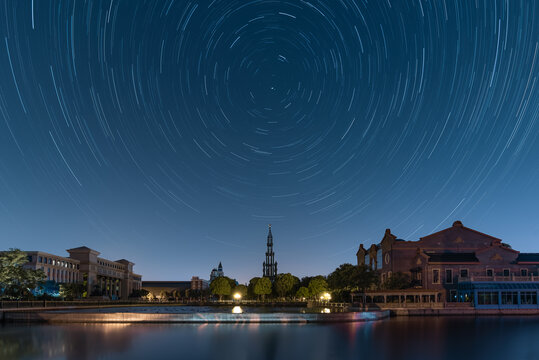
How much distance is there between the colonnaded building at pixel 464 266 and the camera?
83062mm

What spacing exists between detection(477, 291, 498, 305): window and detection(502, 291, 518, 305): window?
4.00 ft

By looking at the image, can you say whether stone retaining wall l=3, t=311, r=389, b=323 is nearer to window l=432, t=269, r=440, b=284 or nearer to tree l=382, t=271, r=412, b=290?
tree l=382, t=271, r=412, b=290

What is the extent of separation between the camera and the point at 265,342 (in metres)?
38.8

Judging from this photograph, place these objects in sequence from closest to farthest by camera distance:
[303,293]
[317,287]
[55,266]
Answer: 1. [317,287]
2. [303,293]
3. [55,266]

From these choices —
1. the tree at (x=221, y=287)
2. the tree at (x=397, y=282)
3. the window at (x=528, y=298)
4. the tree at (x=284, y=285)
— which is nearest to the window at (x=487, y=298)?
the window at (x=528, y=298)

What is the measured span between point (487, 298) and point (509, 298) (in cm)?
346

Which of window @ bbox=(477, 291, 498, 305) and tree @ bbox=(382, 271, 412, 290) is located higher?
tree @ bbox=(382, 271, 412, 290)

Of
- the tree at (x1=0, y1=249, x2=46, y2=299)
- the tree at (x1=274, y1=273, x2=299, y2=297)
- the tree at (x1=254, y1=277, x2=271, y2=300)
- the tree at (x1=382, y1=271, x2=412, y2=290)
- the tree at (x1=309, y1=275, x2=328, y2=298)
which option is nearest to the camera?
the tree at (x1=0, y1=249, x2=46, y2=299)

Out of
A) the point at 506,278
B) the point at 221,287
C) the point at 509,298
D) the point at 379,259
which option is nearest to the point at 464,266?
the point at 506,278

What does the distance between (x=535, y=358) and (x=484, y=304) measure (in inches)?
2140

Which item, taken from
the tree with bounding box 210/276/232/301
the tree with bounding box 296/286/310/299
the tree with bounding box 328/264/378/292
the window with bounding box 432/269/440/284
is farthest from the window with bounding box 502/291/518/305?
the tree with bounding box 210/276/232/301

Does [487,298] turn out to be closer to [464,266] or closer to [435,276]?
[464,266]

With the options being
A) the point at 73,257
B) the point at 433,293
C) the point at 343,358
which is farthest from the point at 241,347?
the point at 73,257

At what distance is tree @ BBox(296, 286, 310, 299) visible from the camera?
155500 mm
